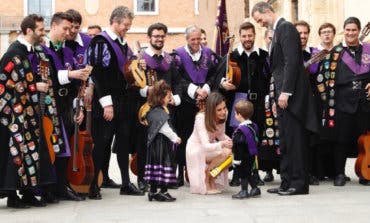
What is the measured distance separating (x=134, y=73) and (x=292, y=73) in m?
1.70

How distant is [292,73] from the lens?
27.7ft

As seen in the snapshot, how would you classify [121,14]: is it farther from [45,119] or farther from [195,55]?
[45,119]

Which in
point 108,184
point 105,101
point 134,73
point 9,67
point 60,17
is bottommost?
point 108,184

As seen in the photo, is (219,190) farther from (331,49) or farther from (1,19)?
(1,19)

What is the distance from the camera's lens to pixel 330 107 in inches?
387

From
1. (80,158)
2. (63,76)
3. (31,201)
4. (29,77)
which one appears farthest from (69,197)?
(29,77)

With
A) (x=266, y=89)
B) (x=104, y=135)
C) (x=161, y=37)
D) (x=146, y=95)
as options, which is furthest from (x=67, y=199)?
(x=266, y=89)

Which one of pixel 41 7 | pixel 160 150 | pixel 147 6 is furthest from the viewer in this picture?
pixel 41 7

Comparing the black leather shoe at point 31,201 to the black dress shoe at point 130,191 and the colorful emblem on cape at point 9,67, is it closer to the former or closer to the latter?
the black dress shoe at point 130,191

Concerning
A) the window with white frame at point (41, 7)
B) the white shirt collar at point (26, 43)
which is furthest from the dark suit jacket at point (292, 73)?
the window with white frame at point (41, 7)

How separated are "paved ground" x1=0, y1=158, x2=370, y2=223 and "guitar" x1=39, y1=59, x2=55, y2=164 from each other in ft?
1.87

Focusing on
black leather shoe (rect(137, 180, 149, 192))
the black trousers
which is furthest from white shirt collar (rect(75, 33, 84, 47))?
the black trousers

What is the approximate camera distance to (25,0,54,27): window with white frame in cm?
4386

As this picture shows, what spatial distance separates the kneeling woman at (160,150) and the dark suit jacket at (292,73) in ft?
4.13
